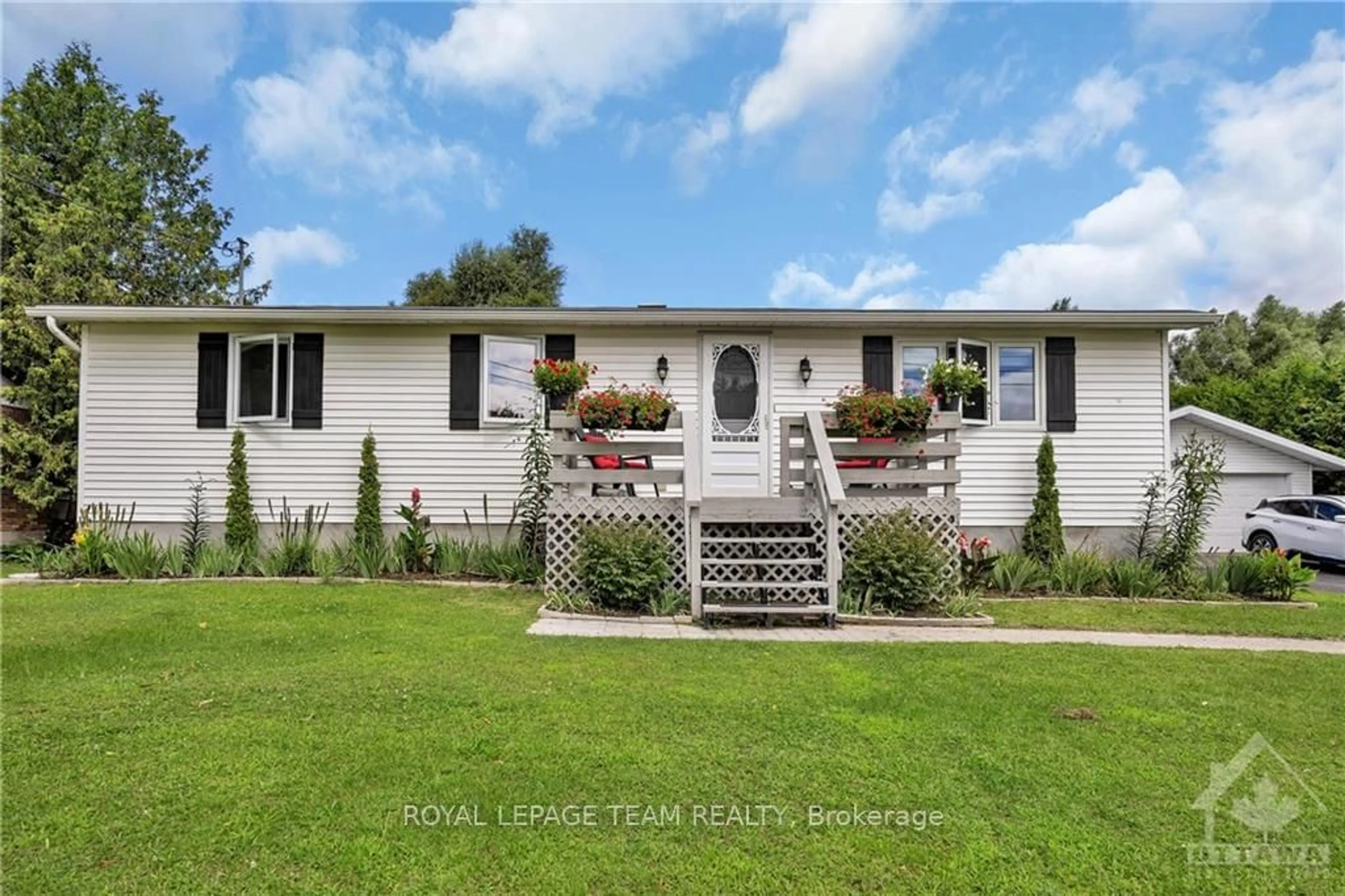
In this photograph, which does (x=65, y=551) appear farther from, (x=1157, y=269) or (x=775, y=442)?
(x=1157, y=269)

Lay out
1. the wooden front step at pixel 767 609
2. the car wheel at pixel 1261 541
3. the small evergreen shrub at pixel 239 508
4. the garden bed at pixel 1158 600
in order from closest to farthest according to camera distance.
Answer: the wooden front step at pixel 767 609
the garden bed at pixel 1158 600
the small evergreen shrub at pixel 239 508
the car wheel at pixel 1261 541

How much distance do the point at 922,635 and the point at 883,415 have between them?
201cm

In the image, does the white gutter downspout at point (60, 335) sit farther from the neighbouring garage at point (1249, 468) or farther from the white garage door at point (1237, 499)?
the white garage door at point (1237, 499)

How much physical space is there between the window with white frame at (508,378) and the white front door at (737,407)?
213cm

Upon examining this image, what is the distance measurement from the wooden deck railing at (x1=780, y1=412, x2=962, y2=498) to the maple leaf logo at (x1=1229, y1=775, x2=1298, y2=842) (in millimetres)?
3605

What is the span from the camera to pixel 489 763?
8.36 feet

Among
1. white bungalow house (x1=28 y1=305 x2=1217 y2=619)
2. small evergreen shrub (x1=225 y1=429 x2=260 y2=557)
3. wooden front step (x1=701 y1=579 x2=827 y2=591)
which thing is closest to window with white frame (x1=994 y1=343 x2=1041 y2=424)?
white bungalow house (x1=28 y1=305 x2=1217 y2=619)

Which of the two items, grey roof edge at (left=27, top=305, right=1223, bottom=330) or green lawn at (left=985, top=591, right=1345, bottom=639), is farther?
grey roof edge at (left=27, top=305, right=1223, bottom=330)

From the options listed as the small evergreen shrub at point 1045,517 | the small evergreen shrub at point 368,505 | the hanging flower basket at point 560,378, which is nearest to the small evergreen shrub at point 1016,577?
the small evergreen shrub at point 1045,517

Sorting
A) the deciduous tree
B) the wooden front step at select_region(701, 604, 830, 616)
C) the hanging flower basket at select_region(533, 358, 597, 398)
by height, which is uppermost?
the deciduous tree

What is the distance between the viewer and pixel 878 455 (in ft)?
19.9

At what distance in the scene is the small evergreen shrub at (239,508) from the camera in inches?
296

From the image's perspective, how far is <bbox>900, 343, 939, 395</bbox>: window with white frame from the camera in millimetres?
8141

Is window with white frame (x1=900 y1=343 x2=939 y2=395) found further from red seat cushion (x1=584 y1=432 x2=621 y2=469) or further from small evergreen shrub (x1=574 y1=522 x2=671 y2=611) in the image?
small evergreen shrub (x1=574 y1=522 x2=671 y2=611)
